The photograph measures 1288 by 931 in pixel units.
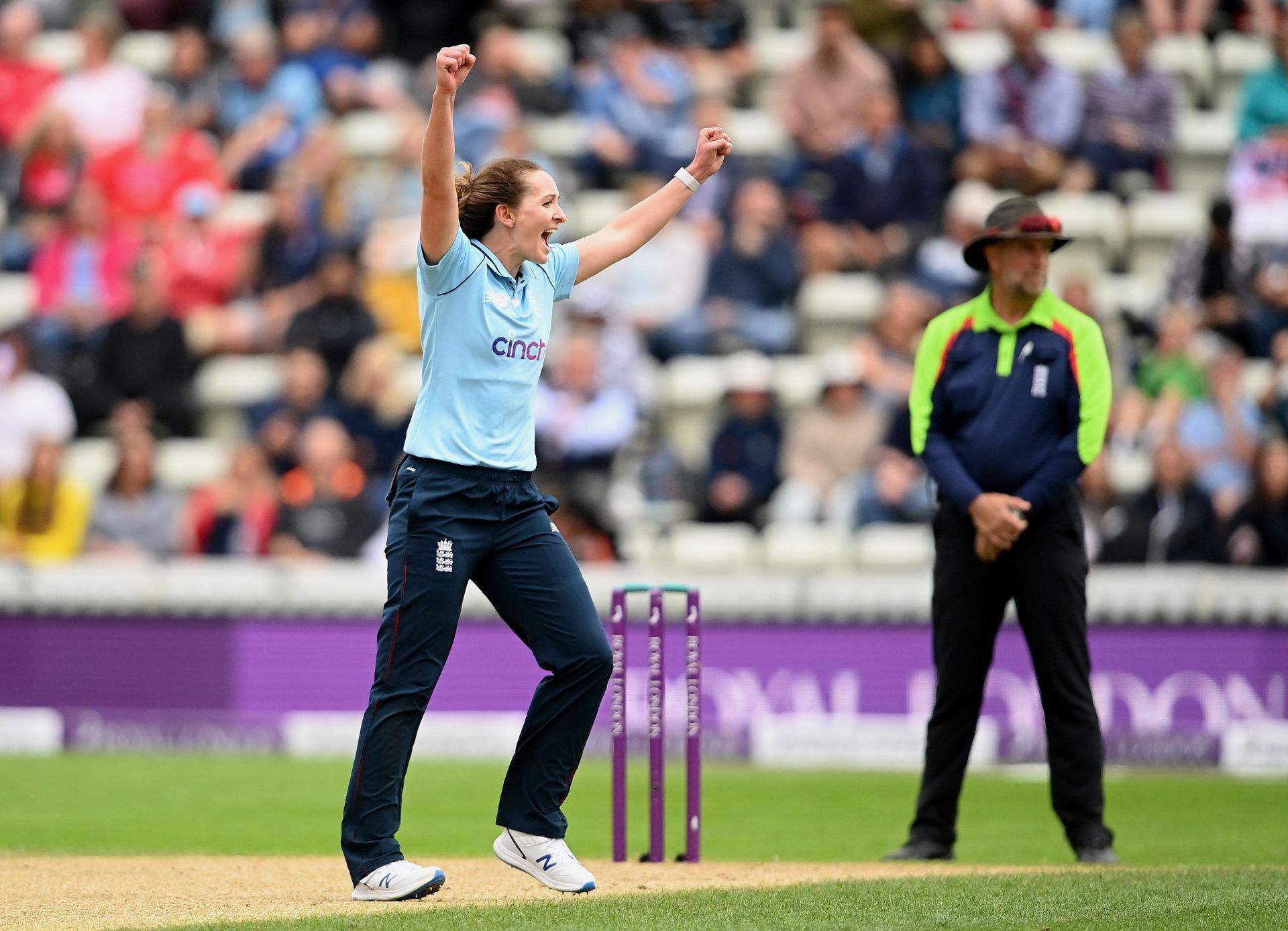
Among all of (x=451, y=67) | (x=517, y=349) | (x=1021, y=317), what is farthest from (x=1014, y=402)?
(x=451, y=67)

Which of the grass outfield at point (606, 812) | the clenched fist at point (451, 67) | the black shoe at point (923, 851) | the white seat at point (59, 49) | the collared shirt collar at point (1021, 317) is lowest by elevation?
the grass outfield at point (606, 812)

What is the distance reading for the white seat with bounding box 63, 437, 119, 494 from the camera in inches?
660

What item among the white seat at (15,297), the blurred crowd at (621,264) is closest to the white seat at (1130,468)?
the blurred crowd at (621,264)

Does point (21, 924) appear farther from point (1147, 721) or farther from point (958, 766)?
point (1147, 721)

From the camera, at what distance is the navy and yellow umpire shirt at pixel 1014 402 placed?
320 inches

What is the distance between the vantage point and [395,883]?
6.35 meters

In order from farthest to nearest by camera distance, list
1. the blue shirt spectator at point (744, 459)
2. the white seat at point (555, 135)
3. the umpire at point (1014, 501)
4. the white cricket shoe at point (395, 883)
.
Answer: the white seat at point (555, 135)
the blue shirt spectator at point (744, 459)
the umpire at point (1014, 501)
the white cricket shoe at point (395, 883)

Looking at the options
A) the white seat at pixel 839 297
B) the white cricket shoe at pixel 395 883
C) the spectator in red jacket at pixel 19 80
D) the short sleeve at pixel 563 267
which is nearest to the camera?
the white cricket shoe at pixel 395 883

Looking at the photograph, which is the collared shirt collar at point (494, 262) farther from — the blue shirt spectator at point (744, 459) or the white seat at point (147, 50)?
the white seat at point (147, 50)

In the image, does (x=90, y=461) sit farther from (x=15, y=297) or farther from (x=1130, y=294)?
(x=1130, y=294)

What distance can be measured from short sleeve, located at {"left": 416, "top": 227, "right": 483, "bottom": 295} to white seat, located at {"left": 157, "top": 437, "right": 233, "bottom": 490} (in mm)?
10595

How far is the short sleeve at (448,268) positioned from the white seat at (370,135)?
12.6 meters

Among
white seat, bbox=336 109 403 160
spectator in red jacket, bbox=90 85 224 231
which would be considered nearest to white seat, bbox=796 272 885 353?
white seat, bbox=336 109 403 160

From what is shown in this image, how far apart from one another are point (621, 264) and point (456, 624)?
10669mm
